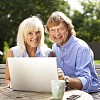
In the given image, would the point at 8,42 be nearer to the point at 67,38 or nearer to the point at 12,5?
the point at 12,5

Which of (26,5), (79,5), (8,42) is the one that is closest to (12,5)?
(26,5)

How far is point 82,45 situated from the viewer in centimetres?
175

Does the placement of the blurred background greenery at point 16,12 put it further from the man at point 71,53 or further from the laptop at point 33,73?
the laptop at point 33,73

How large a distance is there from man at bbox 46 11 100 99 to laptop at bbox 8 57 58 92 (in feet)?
0.71

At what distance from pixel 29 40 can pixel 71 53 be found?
0.96ft

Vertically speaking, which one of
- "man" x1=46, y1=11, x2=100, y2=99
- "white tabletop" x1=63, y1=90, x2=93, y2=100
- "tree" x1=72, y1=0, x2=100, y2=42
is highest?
"tree" x1=72, y1=0, x2=100, y2=42

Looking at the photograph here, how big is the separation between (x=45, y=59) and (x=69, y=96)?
0.70 ft

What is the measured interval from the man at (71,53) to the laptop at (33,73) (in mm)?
215

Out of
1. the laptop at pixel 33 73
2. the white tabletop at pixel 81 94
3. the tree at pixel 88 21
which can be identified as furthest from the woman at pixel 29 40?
the tree at pixel 88 21

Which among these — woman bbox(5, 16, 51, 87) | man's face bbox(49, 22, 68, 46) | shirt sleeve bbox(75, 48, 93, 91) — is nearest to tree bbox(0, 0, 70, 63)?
A: woman bbox(5, 16, 51, 87)

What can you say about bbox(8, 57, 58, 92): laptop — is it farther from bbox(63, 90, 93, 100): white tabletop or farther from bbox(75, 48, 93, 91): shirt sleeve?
bbox(75, 48, 93, 91): shirt sleeve

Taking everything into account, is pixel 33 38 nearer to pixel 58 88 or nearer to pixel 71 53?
pixel 71 53

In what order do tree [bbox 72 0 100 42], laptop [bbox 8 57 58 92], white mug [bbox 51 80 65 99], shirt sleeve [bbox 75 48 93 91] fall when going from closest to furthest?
1. white mug [bbox 51 80 65 99]
2. laptop [bbox 8 57 58 92]
3. shirt sleeve [bbox 75 48 93 91]
4. tree [bbox 72 0 100 42]

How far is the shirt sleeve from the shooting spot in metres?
1.65
